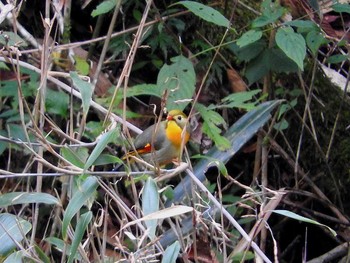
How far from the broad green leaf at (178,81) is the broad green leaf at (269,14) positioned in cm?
36

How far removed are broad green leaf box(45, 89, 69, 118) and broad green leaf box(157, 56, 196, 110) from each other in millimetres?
475

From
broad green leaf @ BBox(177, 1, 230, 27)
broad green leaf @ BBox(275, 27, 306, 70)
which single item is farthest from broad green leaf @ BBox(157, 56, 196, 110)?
broad green leaf @ BBox(275, 27, 306, 70)

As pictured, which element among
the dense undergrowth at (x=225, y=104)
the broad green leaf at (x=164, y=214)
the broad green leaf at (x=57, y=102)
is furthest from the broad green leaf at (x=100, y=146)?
the broad green leaf at (x=57, y=102)

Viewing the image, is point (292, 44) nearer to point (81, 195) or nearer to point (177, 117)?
point (177, 117)

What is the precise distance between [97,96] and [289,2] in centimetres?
101

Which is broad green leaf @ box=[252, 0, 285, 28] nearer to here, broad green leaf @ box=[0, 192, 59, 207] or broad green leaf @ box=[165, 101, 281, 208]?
broad green leaf @ box=[165, 101, 281, 208]

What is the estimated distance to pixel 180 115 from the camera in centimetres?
341

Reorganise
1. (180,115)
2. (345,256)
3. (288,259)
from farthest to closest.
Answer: (288,259) → (345,256) → (180,115)

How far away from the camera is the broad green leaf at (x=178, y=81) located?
3.38 metres

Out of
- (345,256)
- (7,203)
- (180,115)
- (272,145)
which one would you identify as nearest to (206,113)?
(180,115)

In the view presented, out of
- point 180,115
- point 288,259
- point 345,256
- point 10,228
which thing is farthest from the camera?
point 288,259

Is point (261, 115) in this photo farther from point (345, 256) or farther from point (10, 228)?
point (10, 228)

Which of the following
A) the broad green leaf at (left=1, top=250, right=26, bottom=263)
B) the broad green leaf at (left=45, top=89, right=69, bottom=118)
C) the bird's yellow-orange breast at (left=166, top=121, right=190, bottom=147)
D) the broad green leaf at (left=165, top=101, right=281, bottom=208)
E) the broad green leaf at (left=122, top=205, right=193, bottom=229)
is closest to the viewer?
the broad green leaf at (left=122, top=205, right=193, bottom=229)

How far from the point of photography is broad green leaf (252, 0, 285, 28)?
3375 mm
